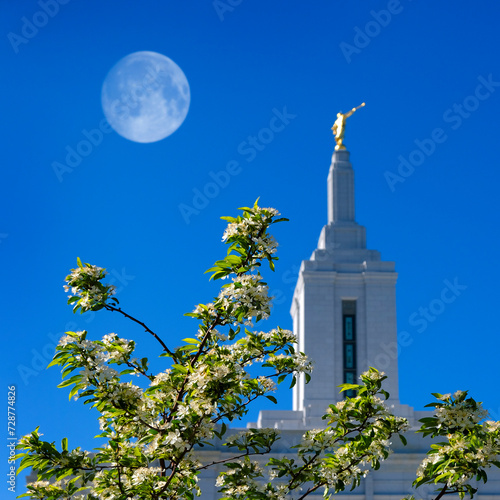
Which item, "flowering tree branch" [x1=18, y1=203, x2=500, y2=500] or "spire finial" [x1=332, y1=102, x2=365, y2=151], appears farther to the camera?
"spire finial" [x1=332, y1=102, x2=365, y2=151]

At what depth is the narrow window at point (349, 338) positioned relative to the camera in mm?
54906

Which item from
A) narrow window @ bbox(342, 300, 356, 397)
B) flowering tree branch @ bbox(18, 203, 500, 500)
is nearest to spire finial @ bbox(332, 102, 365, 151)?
narrow window @ bbox(342, 300, 356, 397)

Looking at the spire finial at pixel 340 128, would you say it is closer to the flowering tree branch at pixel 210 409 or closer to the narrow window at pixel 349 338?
the narrow window at pixel 349 338

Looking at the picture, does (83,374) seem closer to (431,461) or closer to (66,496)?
(66,496)

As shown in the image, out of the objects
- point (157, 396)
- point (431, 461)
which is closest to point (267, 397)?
point (157, 396)

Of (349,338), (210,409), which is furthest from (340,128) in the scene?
(210,409)

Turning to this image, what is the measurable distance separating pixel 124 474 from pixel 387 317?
4469cm

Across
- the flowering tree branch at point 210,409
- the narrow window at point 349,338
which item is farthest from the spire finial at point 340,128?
the flowering tree branch at point 210,409

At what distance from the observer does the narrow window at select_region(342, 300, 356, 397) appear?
54906 millimetres

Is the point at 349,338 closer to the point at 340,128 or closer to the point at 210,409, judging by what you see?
the point at 340,128

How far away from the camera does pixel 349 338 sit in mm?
55875

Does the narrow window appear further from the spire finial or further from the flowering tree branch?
the flowering tree branch

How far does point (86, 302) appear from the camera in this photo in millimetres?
12352

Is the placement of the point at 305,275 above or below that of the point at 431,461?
above
